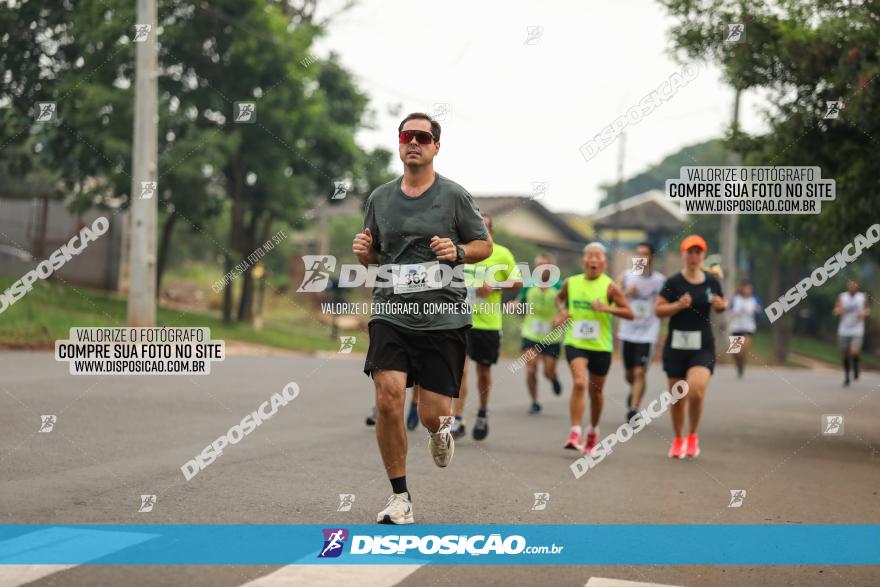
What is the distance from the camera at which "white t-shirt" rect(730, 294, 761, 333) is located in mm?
25047

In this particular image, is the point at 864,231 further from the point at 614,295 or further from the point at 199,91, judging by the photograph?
the point at 199,91

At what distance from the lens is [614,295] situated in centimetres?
1142

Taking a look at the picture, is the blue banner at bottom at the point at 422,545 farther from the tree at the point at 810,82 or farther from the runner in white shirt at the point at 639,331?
the runner in white shirt at the point at 639,331

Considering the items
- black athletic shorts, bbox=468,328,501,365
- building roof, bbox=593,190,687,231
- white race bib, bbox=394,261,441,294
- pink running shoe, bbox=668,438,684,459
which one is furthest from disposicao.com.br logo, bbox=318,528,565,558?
building roof, bbox=593,190,687,231

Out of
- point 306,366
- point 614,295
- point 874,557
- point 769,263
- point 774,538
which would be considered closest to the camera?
point 874,557

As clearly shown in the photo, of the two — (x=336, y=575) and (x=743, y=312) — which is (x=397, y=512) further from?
(x=743, y=312)

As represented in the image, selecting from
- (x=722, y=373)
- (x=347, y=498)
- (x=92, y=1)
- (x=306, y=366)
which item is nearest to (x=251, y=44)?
(x=92, y=1)

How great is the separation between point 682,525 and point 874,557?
47.7 inches

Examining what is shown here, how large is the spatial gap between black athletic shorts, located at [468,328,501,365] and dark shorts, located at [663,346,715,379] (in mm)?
1730

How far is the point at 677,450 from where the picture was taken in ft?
36.3

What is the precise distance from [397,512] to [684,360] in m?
5.28

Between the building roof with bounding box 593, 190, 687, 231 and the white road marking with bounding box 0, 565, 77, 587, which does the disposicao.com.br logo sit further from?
the building roof with bounding box 593, 190, 687, 231

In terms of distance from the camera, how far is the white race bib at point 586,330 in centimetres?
1143

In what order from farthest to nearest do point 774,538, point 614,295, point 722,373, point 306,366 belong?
point 722,373, point 306,366, point 614,295, point 774,538
